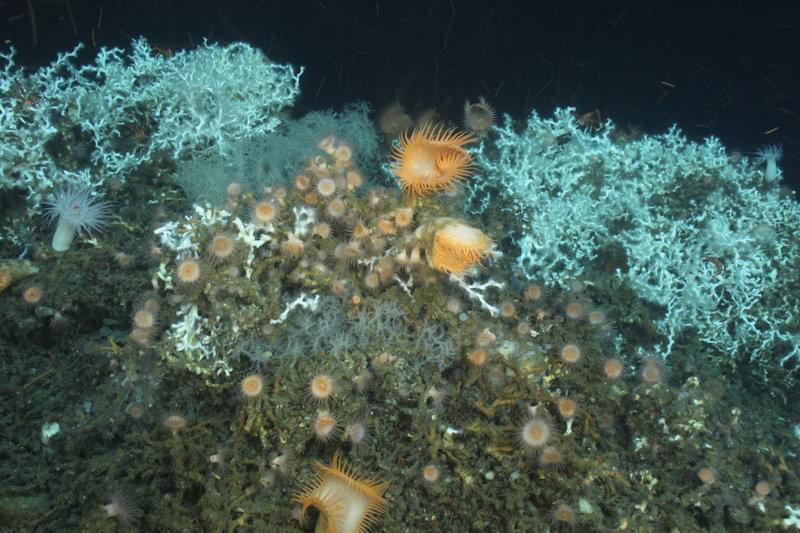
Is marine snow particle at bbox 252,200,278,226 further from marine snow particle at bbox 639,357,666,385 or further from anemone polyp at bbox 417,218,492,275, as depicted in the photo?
marine snow particle at bbox 639,357,666,385

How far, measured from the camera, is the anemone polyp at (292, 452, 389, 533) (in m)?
2.99

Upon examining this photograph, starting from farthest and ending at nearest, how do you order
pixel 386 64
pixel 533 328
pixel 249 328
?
1. pixel 386 64
2. pixel 533 328
3. pixel 249 328

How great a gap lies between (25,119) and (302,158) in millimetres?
2724

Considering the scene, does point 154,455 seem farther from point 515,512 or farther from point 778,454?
point 778,454

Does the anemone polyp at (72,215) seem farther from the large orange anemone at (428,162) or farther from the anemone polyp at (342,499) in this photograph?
the anemone polyp at (342,499)

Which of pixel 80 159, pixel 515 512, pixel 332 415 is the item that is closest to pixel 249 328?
pixel 332 415

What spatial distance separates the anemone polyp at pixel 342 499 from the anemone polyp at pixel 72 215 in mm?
3054

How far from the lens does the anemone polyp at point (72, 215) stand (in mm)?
4387

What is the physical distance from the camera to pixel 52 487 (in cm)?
320

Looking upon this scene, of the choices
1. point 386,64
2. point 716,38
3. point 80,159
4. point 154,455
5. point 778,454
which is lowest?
point 154,455

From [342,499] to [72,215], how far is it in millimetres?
3401

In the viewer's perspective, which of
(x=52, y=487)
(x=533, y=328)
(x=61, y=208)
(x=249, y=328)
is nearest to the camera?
(x=52, y=487)

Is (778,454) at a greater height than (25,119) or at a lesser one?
lesser

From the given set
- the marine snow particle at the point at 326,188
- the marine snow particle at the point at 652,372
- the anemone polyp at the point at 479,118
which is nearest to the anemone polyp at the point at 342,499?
the marine snow particle at the point at 326,188
